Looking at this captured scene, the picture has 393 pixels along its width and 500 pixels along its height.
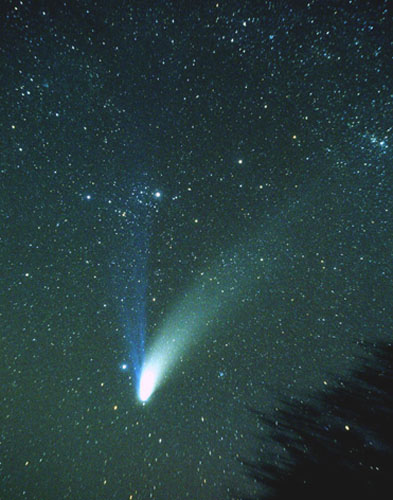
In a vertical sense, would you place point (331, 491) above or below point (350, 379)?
below

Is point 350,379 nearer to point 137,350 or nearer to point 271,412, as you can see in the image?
point 271,412

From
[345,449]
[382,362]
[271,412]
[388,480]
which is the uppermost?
[271,412]

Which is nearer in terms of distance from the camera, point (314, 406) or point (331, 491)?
point (331, 491)

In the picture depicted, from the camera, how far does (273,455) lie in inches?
46.5

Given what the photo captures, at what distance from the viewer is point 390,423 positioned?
1149 millimetres

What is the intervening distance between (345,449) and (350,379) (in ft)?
0.84

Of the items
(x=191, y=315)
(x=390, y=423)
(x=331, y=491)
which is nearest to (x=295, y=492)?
(x=331, y=491)

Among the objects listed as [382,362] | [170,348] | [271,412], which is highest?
[170,348]

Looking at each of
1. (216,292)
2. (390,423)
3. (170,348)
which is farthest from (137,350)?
(390,423)

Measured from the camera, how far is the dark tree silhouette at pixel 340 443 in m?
1.10

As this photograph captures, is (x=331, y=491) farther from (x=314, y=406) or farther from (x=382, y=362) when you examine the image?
(x=382, y=362)

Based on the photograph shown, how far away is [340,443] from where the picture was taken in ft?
3.86

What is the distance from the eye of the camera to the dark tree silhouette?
110cm

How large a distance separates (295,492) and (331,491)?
127 millimetres
